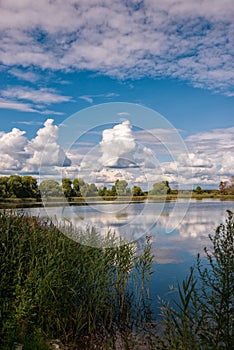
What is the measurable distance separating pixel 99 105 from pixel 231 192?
62.0 meters

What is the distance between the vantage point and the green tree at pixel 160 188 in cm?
1046

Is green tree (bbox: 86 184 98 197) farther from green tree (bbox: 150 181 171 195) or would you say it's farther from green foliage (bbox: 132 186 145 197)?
green tree (bbox: 150 181 171 195)

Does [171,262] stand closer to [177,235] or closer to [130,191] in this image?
[130,191]

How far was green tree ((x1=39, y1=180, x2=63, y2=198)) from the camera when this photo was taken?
30.5 ft

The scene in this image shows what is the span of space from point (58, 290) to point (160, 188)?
5.03m

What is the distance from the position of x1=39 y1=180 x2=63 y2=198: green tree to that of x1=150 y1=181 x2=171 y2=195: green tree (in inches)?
109

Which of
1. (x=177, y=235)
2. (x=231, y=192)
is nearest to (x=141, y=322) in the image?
(x=177, y=235)

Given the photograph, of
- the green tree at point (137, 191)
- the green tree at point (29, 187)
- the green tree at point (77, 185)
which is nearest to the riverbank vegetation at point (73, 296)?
the green tree at point (77, 185)

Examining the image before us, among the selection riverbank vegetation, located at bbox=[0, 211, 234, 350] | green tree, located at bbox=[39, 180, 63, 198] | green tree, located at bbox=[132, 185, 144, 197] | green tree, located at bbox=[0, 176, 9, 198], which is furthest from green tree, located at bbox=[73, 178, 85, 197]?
green tree, located at bbox=[0, 176, 9, 198]

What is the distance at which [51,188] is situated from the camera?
9.32 m

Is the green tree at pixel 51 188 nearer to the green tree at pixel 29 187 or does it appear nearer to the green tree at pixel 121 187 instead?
the green tree at pixel 121 187

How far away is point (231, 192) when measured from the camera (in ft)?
219

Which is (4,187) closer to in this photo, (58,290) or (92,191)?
(92,191)

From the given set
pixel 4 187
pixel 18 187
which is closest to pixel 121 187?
pixel 18 187
